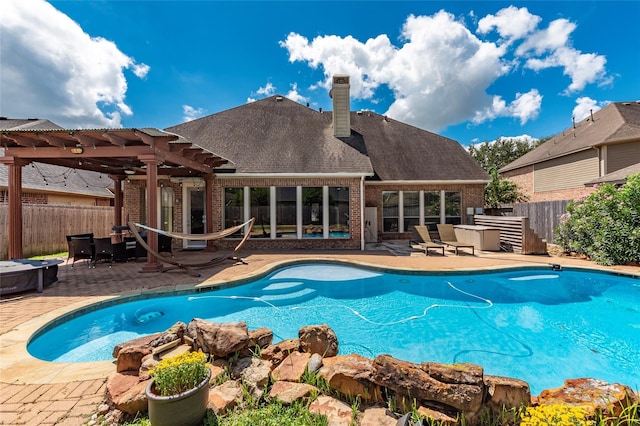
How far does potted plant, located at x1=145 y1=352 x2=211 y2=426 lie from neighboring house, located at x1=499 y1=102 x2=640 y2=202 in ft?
50.8

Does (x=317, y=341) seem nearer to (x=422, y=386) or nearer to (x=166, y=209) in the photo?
(x=422, y=386)

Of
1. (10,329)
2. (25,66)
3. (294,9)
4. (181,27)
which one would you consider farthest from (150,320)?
(294,9)

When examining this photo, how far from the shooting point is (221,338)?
298cm

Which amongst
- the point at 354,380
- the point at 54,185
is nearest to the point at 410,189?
the point at 354,380

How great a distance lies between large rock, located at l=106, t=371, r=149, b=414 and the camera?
228 centimetres

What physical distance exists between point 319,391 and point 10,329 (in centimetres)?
459

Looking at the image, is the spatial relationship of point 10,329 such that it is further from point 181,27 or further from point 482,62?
point 482,62

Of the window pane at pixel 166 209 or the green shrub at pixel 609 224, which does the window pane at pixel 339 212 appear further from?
the green shrub at pixel 609 224

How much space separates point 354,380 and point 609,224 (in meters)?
10.9

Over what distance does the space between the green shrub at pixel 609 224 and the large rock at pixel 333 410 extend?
10.7 metres

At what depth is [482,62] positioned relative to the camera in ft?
48.9

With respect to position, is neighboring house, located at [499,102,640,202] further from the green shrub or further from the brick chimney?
the brick chimney

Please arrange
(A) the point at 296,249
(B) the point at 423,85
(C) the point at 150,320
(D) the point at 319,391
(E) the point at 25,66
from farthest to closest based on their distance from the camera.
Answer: (B) the point at 423,85
(A) the point at 296,249
(E) the point at 25,66
(C) the point at 150,320
(D) the point at 319,391

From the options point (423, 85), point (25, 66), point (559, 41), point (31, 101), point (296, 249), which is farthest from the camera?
point (423, 85)
